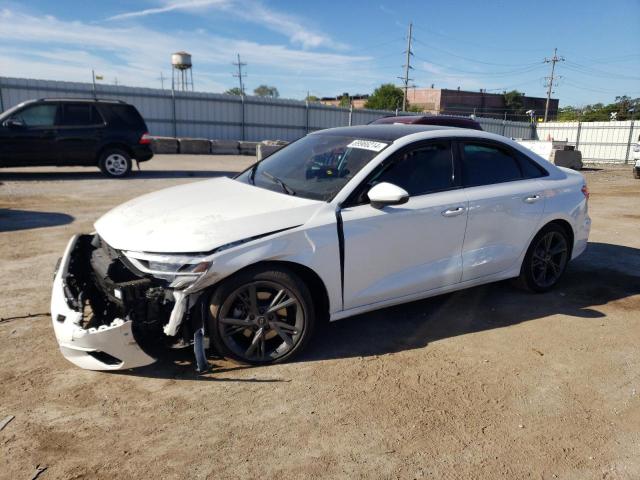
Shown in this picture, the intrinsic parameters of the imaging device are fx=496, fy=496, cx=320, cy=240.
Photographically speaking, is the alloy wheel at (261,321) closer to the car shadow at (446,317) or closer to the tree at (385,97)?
the car shadow at (446,317)

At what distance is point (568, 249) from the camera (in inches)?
199

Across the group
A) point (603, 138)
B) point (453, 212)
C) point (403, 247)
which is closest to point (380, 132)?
point (453, 212)

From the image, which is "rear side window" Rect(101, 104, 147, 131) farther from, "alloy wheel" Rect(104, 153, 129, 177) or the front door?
the front door

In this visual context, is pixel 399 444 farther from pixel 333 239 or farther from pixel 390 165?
pixel 390 165

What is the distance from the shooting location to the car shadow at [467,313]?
3830 millimetres

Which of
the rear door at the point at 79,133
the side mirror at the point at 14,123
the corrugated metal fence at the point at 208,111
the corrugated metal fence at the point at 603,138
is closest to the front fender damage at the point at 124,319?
the rear door at the point at 79,133

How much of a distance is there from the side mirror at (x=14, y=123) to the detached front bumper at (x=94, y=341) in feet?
32.7

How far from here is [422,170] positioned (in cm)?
402

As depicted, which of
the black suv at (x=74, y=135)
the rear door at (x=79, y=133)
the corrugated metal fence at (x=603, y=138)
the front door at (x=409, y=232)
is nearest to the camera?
the front door at (x=409, y=232)

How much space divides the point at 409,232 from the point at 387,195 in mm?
433

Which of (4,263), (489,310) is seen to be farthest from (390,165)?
(4,263)

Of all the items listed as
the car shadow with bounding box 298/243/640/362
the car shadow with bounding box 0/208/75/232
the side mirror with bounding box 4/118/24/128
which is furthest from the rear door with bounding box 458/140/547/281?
the side mirror with bounding box 4/118/24/128

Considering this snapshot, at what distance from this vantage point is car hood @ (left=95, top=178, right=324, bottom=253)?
309 centimetres

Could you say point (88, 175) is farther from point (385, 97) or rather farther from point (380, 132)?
point (385, 97)
